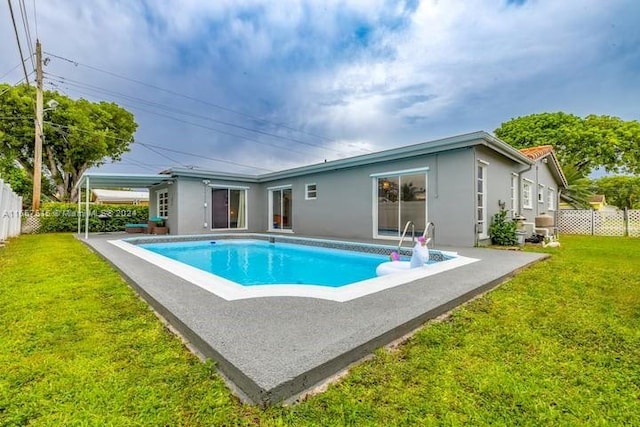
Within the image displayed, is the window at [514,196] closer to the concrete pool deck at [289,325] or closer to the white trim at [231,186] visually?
the concrete pool deck at [289,325]

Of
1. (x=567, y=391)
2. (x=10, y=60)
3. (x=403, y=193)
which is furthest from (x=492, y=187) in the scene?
(x=10, y=60)

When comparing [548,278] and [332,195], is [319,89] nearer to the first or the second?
[332,195]

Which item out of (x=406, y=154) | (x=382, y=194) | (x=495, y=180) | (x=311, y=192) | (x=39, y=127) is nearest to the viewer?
(x=406, y=154)

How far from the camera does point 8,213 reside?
1025cm

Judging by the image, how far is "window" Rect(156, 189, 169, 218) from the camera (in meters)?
14.9

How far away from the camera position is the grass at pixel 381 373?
173 centimetres

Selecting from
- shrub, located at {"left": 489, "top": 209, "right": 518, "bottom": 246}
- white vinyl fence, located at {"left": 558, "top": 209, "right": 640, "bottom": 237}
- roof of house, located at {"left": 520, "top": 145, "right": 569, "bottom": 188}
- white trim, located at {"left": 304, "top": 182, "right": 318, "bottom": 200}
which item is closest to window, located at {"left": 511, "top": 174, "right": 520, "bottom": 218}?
roof of house, located at {"left": 520, "top": 145, "right": 569, "bottom": 188}

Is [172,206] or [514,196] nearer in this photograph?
[514,196]

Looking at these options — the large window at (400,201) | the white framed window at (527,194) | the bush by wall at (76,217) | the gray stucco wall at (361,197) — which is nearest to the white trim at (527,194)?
the white framed window at (527,194)

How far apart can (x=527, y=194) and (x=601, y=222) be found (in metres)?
4.70

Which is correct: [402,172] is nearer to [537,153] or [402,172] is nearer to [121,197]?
[537,153]

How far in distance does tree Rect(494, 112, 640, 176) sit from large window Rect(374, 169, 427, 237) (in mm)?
19407

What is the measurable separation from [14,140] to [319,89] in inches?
753

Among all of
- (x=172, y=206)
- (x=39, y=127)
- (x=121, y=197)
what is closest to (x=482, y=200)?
(x=172, y=206)
